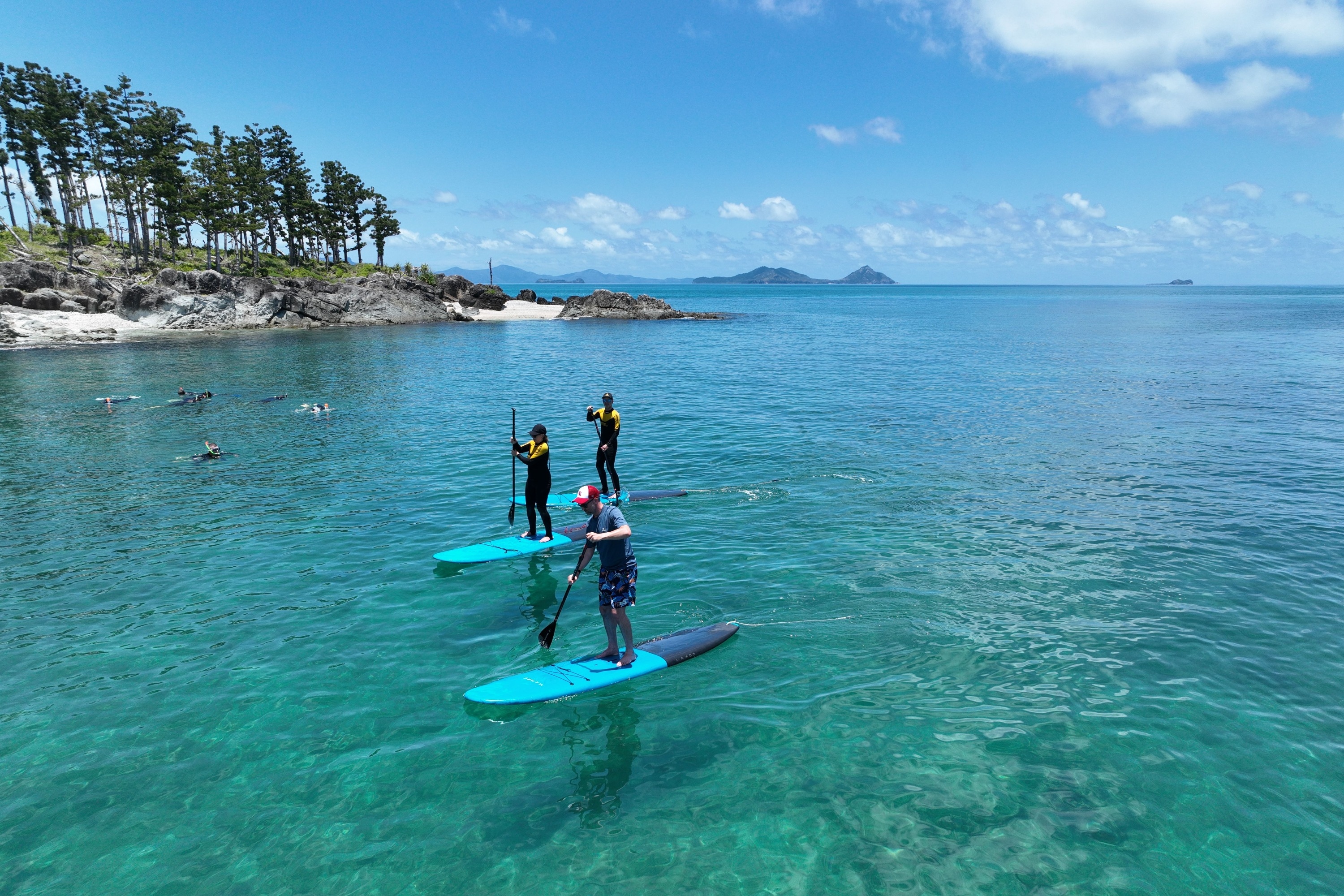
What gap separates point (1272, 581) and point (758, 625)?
1152 cm

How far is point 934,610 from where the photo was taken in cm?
1341

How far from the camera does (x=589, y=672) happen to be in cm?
1098

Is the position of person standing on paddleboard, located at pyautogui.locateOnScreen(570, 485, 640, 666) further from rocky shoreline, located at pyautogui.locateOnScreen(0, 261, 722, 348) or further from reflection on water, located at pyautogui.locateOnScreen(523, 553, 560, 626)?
rocky shoreline, located at pyautogui.locateOnScreen(0, 261, 722, 348)

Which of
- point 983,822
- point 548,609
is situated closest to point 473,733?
point 548,609

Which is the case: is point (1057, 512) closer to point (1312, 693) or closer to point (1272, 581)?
point (1272, 581)

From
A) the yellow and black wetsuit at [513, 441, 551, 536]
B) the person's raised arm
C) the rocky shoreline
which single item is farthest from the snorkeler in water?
the rocky shoreline

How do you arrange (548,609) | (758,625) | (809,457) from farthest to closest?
1. (809,457)
2. (548,609)
3. (758,625)

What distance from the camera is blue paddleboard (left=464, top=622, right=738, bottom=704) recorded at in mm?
10508

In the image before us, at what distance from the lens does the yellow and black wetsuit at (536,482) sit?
1586cm

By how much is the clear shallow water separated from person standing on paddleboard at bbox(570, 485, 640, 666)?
115 centimetres

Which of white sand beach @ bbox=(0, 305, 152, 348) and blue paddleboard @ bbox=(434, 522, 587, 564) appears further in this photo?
white sand beach @ bbox=(0, 305, 152, 348)

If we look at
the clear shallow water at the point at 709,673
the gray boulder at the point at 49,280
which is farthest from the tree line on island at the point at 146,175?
the clear shallow water at the point at 709,673

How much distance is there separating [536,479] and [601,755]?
8.06 m

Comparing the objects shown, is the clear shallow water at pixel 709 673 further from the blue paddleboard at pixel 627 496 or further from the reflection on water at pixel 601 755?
the blue paddleboard at pixel 627 496
